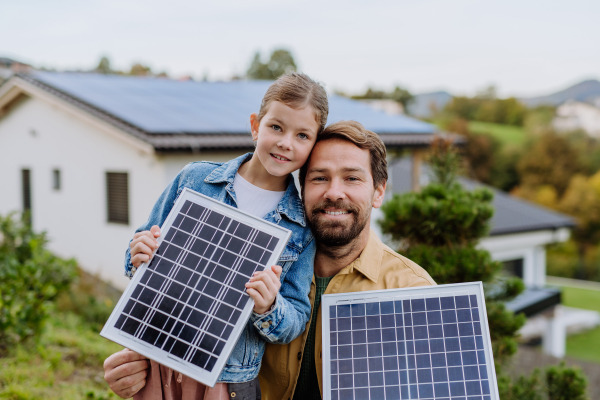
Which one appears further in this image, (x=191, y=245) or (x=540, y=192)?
(x=540, y=192)

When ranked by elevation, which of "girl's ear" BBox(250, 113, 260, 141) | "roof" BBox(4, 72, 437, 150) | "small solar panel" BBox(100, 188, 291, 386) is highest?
"roof" BBox(4, 72, 437, 150)

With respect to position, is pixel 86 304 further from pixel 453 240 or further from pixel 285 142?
pixel 285 142

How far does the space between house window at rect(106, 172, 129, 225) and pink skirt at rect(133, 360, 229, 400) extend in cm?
1258

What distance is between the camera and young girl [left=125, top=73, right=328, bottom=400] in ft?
9.35

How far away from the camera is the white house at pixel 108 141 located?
13372 mm

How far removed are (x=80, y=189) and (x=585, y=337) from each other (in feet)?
88.9

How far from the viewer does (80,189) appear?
1627 centimetres

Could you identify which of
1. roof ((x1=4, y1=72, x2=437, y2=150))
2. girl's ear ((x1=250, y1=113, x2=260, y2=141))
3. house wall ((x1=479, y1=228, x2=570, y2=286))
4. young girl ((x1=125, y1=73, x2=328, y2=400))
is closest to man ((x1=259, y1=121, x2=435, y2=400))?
young girl ((x1=125, y1=73, x2=328, y2=400))

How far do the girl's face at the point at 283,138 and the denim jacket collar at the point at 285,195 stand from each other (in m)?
0.19

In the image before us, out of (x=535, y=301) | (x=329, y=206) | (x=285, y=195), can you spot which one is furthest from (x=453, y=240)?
(x=535, y=301)

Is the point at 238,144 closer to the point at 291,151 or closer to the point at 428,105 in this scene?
the point at 291,151

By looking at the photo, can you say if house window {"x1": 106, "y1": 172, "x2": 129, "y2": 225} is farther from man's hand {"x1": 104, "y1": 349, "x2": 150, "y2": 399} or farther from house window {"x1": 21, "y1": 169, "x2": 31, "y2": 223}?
man's hand {"x1": 104, "y1": 349, "x2": 150, "y2": 399}

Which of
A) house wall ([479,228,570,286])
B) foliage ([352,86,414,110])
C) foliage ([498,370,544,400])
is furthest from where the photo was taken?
foliage ([352,86,414,110])

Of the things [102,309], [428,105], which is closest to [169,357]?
[102,309]
